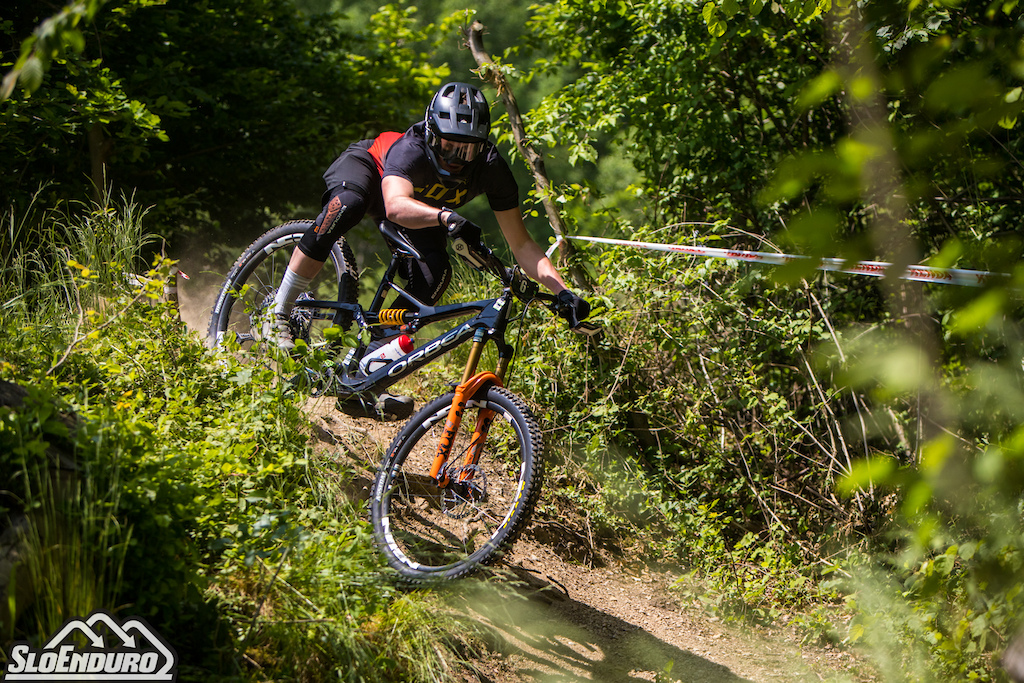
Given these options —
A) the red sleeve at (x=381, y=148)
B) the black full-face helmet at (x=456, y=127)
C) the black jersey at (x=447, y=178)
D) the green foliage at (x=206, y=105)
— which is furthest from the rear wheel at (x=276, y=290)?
the green foliage at (x=206, y=105)

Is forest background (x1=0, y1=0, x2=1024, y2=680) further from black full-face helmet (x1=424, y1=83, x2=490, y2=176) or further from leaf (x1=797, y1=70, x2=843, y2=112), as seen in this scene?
black full-face helmet (x1=424, y1=83, x2=490, y2=176)

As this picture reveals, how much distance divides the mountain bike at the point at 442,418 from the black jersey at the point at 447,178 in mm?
314

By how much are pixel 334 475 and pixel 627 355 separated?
2213 mm

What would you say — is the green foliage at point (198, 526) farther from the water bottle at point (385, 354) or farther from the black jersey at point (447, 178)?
the black jersey at point (447, 178)

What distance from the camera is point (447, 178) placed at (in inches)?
145

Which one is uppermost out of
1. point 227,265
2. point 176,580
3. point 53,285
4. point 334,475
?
point 227,265

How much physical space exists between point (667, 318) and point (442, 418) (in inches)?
87.0

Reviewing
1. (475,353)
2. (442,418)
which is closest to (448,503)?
(442,418)

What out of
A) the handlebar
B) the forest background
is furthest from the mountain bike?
the forest background

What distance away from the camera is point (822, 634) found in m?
4.09

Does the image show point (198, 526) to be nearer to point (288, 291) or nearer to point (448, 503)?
point (448, 503)

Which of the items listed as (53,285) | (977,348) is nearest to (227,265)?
(53,285)

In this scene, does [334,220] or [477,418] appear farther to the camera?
[334,220]

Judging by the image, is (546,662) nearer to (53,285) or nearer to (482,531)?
(482,531)
